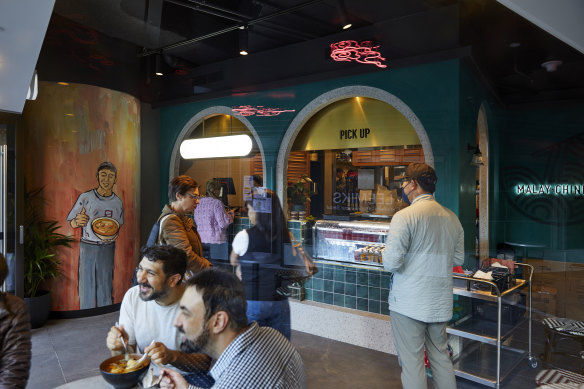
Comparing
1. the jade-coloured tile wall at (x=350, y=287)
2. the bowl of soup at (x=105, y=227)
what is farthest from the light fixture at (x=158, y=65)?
the jade-coloured tile wall at (x=350, y=287)

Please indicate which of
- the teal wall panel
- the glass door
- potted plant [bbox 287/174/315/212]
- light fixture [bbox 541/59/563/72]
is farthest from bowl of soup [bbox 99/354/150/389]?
light fixture [bbox 541/59/563/72]

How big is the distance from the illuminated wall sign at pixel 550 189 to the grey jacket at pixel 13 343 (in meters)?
2.85

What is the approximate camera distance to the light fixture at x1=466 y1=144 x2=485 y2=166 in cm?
287

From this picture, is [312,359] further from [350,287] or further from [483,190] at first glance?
[483,190]

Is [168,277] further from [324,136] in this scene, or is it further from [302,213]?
[324,136]

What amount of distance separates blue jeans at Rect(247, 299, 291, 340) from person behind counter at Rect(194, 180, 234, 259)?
23.6 inches

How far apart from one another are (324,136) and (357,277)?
64.9 inches

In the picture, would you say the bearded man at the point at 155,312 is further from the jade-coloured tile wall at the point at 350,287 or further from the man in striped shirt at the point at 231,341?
the jade-coloured tile wall at the point at 350,287

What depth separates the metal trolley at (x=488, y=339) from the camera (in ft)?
8.57

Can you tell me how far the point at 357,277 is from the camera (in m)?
3.58

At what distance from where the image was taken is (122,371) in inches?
46.8

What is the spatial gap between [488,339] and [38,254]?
10.7 feet

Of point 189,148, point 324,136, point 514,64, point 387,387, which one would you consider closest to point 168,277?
point 189,148

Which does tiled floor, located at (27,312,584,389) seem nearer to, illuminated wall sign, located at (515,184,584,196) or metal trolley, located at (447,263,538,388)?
metal trolley, located at (447,263,538,388)
